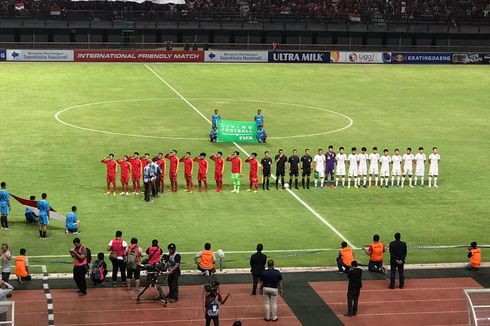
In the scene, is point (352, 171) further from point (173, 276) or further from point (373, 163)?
point (173, 276)

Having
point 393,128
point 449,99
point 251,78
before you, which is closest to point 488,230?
point 393,128

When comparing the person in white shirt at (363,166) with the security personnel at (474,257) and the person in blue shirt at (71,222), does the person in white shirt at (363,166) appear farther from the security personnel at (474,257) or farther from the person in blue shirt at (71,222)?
Result: the person in blue shirt at (71,222)

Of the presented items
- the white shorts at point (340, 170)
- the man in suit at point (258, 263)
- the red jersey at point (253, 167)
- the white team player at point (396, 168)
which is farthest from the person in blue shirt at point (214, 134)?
the man in suit at point (258, 263)

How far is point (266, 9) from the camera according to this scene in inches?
3639

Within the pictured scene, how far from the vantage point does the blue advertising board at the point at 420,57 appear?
Result: 272 feet

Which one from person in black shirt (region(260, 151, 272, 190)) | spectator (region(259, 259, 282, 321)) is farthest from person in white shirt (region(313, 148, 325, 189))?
spectator (region(259, 259, 282, 321))

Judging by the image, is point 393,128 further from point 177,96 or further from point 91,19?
point 91,19

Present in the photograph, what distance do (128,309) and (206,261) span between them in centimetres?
289

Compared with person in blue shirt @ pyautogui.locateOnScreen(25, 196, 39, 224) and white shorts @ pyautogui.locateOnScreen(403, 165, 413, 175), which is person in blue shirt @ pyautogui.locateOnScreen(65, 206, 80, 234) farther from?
white shorts @ pyautogui.locateOnScreen(403, 165, 413, 175)

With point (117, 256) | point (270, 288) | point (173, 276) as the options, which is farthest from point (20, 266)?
point (270, 288)

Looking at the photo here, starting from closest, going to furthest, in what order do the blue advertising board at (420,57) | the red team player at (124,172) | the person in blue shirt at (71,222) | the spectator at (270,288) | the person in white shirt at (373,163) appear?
1. the spectator at (270,288)
2. the person in blue shirt at (71,222)
3. the red team player at (124,172)
4. the person in white shirt at (373,163)
5. the blue advertising board at (420,57)

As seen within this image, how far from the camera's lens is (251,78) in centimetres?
7000

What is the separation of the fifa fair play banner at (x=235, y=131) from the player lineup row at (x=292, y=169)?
586cm

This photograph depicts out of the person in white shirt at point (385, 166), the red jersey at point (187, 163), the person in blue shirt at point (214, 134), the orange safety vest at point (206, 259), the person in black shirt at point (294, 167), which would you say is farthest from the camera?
the person in blue shirt at point (214, 134)
